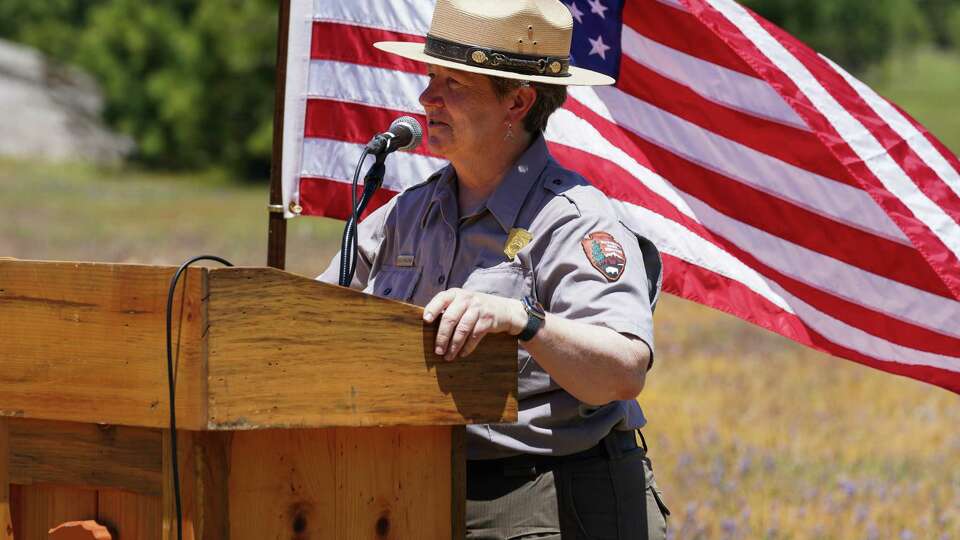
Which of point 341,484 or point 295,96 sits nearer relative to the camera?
point 341,484

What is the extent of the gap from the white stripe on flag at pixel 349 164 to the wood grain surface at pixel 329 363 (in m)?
2.11

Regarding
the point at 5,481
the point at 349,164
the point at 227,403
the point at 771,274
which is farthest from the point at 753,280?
the point at 5,481

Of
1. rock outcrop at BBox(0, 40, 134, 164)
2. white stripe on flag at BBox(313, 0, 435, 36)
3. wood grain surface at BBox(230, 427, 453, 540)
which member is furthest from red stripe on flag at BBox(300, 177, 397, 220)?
rock outcrop at BBox(0, 40, 134, 164)

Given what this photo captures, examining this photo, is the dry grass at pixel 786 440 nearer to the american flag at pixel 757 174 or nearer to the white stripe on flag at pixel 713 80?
the american flag at pixel 757 174

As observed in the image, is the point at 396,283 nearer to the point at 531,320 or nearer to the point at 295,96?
the point at 531,320

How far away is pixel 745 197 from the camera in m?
4.56

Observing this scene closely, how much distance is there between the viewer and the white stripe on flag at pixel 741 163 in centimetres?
447

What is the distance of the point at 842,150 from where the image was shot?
448 centimetres

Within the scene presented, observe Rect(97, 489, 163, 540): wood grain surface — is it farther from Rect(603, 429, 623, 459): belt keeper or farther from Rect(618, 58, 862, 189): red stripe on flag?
Rect(618, 58, 862, 189): red stripe on flag

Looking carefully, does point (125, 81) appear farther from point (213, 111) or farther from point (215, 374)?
point (215, 374)

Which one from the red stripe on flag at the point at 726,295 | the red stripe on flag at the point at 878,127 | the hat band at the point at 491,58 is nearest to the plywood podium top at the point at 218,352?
the hat band at the point at 491,58

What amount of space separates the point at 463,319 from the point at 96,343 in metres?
0.63

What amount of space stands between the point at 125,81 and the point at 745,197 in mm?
48198

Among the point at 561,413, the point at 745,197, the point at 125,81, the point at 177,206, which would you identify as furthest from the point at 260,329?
the point at 125,81
